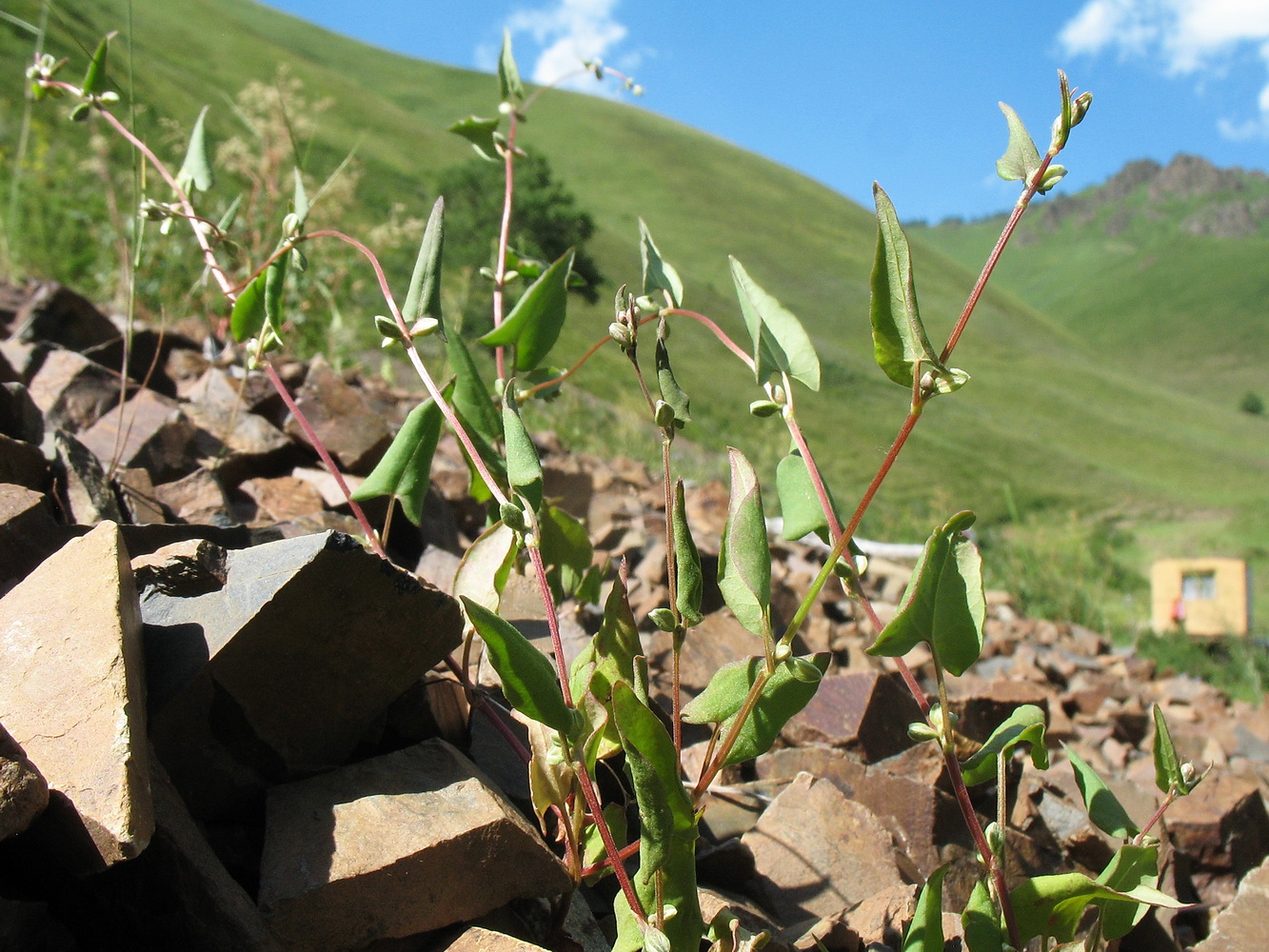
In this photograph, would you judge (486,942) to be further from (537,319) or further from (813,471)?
(537,319)

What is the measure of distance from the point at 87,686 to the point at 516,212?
16776 millimetres

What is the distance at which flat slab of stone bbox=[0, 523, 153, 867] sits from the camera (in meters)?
0.86

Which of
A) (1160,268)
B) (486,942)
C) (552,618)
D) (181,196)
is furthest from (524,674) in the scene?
(1160,268)

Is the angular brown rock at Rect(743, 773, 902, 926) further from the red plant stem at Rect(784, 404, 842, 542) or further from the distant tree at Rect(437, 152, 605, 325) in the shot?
the distant tree at Rect(437, 152, 605, 325)

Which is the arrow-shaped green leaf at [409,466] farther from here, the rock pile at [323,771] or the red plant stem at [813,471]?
the red plant stem at [813,471]

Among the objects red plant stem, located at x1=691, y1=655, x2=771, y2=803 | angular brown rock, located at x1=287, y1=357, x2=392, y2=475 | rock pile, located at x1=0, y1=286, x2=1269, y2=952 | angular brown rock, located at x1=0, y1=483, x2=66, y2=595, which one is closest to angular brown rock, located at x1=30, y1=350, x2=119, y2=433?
rock pile, located at x1=0, y1=286, x2=1269, y2=952

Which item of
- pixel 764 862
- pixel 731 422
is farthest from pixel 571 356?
pixel 764 862

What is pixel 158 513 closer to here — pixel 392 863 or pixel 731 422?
pixel 392 863

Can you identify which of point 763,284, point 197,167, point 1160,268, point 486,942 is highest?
point 1160,268

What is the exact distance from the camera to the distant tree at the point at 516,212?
16.3 m

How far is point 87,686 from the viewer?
37.4 inches

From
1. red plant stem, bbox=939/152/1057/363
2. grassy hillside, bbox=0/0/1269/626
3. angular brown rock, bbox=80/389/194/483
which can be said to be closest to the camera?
red plant stem, bbox=939/152/1057/363

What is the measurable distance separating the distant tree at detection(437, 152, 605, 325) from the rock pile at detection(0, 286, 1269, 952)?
14159 mm

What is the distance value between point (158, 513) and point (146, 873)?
0.92m
